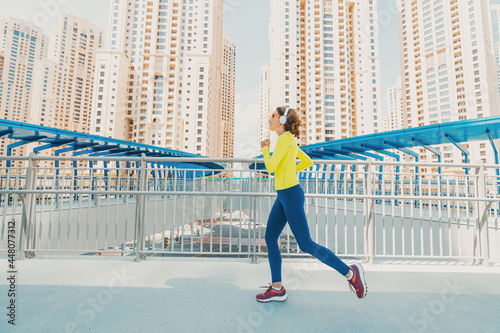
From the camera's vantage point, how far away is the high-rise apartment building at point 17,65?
332 ft

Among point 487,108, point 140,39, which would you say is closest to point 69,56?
point 140,39

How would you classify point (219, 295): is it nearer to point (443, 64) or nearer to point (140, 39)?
point (140, 39)

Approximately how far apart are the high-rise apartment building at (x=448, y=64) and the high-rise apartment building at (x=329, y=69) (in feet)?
55.9

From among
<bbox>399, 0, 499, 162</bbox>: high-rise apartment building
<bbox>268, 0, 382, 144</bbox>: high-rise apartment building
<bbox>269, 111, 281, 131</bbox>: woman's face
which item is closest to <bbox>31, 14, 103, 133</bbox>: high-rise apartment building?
<bbox>268, 0, 382, 144</bbox>: high-rise apartment building

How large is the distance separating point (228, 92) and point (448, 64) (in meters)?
100

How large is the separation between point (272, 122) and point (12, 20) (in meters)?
157

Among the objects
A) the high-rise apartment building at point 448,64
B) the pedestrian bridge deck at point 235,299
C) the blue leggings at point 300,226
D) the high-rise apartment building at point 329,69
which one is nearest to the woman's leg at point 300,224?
the blue leggings at point 300,226

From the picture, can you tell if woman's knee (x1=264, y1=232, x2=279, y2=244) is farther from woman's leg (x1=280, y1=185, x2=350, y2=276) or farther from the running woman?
woman's leg (x1=280, y1=185, x2=350, y2=276)

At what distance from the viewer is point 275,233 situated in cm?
248

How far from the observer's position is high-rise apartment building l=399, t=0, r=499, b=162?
Result: 6988 cm

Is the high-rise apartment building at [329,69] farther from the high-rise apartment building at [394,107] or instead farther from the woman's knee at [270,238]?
the woman's knee at [270,238]

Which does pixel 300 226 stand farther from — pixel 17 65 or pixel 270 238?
pixel 17 65

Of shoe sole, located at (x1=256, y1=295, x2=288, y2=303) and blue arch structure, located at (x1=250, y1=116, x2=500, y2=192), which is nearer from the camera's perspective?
shoe sole, located at (x1=256, y1=295, x2=288, y2=303)

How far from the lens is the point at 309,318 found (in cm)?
211
